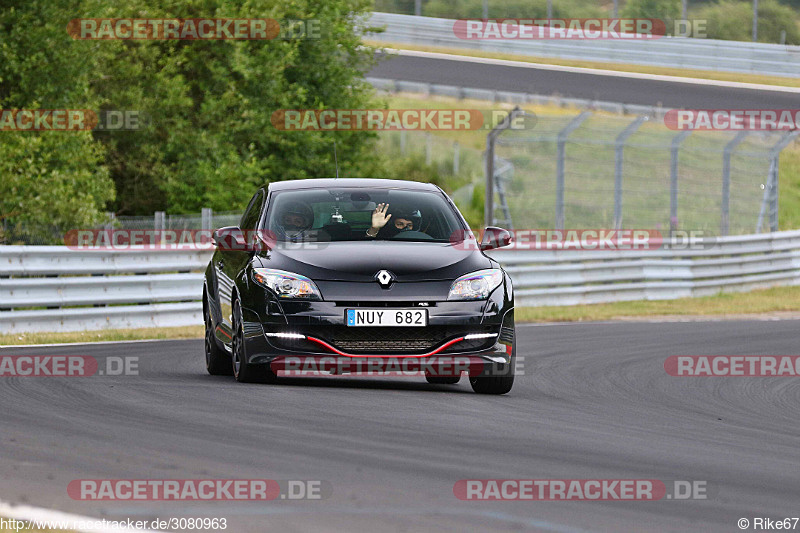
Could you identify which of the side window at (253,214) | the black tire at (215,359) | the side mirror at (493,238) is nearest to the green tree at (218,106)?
the side window at (253,214)

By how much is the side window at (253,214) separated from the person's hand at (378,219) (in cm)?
94

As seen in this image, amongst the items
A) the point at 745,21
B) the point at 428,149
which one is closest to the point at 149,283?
the point at 428,149

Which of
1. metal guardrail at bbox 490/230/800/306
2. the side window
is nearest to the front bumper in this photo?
the side window

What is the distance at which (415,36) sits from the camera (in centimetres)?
4900

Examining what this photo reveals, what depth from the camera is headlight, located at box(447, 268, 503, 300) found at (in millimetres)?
9773

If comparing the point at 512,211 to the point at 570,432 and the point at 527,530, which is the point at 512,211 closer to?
the point at 570,432

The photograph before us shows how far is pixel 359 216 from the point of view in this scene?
1059 centimetres

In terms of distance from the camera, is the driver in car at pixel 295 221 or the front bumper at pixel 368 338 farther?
the driver in car at pixel 295 221

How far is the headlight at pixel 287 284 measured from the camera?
9.71 metres

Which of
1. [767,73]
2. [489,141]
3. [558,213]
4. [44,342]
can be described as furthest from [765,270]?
[767,73]

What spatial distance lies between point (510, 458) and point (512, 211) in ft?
83.5

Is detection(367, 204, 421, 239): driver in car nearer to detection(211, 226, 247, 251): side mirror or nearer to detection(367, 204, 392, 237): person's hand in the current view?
detection(367, 204, 392, 237): person's hand

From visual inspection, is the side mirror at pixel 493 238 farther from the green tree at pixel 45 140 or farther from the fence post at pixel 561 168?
the green tree at pixel 45 140

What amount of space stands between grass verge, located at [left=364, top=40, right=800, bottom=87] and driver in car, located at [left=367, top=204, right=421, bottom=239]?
3099 centimetres
